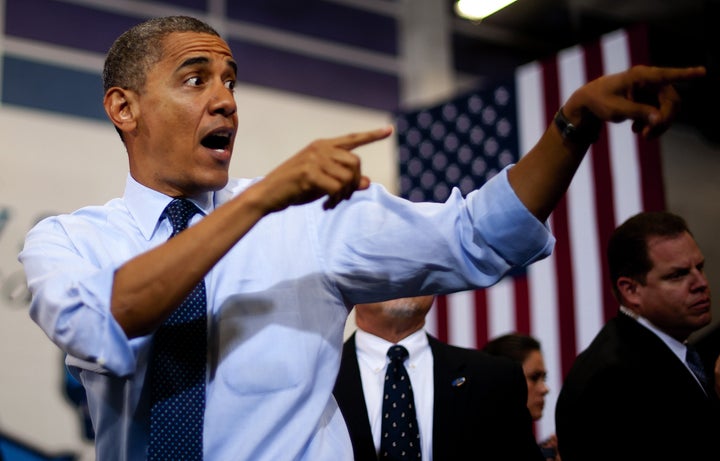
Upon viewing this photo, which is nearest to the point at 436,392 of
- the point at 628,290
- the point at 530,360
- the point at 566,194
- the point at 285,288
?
the point at 628,290

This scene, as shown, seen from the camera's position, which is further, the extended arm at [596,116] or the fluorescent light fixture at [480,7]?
the fluorescent light fixture at [480,7]

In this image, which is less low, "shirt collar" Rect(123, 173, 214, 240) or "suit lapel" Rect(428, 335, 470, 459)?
"shirt collar" Rect(123, 173, 214, 240)

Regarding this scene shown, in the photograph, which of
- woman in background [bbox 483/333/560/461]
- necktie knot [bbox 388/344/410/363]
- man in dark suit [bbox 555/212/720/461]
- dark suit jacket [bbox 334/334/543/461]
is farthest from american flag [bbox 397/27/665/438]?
necktie knot [bbox 388/344/410/363]

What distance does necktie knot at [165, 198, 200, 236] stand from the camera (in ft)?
4.79

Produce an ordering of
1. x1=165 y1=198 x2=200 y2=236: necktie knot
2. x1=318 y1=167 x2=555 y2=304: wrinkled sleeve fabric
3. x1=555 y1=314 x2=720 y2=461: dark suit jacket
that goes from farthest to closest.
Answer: x1=555 y1=314 x2=720 y2=461: dark suit jacket < x1=165 y1=198 x2=200 y2=236: necktie knot < x1=318 y1=167 x2=555 y2=304: wrinkled sleeve fabric

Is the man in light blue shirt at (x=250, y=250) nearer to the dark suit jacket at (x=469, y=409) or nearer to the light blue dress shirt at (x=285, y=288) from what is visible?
the light blue dress shirt at (x=285, y=288)

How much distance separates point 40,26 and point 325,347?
14.7ft

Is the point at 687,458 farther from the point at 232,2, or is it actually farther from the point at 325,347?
the point at 232,2

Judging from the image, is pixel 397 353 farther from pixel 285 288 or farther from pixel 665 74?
pixel 665 74

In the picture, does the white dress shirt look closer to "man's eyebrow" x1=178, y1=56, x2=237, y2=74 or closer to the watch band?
"man's eyebrow" x1=178, y1=56, x2=237, y2=74

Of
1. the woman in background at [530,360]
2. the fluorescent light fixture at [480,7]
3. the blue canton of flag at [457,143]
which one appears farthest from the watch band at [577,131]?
the fluorescent light fixture at [480,7]

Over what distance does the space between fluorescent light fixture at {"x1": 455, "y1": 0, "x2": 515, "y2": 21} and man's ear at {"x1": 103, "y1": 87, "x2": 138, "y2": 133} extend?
350 centimetres

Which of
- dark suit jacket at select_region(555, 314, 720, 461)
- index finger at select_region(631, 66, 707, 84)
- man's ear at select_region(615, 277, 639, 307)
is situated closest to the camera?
index finger at select_region(631, 66, 707, 84)

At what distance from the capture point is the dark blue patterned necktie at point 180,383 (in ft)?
4.21
